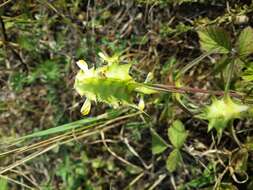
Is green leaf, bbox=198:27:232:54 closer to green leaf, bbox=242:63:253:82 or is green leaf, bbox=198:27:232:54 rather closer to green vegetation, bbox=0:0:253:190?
green leaf, bbox=242:63:253:82

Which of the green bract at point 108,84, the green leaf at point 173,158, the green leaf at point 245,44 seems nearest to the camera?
the green bract at point 108,84

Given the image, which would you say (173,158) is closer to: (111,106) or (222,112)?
(111,106)

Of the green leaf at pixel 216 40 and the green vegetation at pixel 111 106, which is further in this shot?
the green vegetation at pixel 111 106

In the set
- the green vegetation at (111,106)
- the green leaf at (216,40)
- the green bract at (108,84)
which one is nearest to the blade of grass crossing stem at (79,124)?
the green vegetation at (111,106)

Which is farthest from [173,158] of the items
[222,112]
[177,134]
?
[222,112]

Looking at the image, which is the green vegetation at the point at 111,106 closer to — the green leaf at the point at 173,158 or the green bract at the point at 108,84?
the green leaf at the point at 173,158

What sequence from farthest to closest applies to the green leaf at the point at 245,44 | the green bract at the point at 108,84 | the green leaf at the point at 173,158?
1. the green leaf at the point at 173,158
2. the green leaf at the point at 245,44
3. the green bract at the point at 108,84
